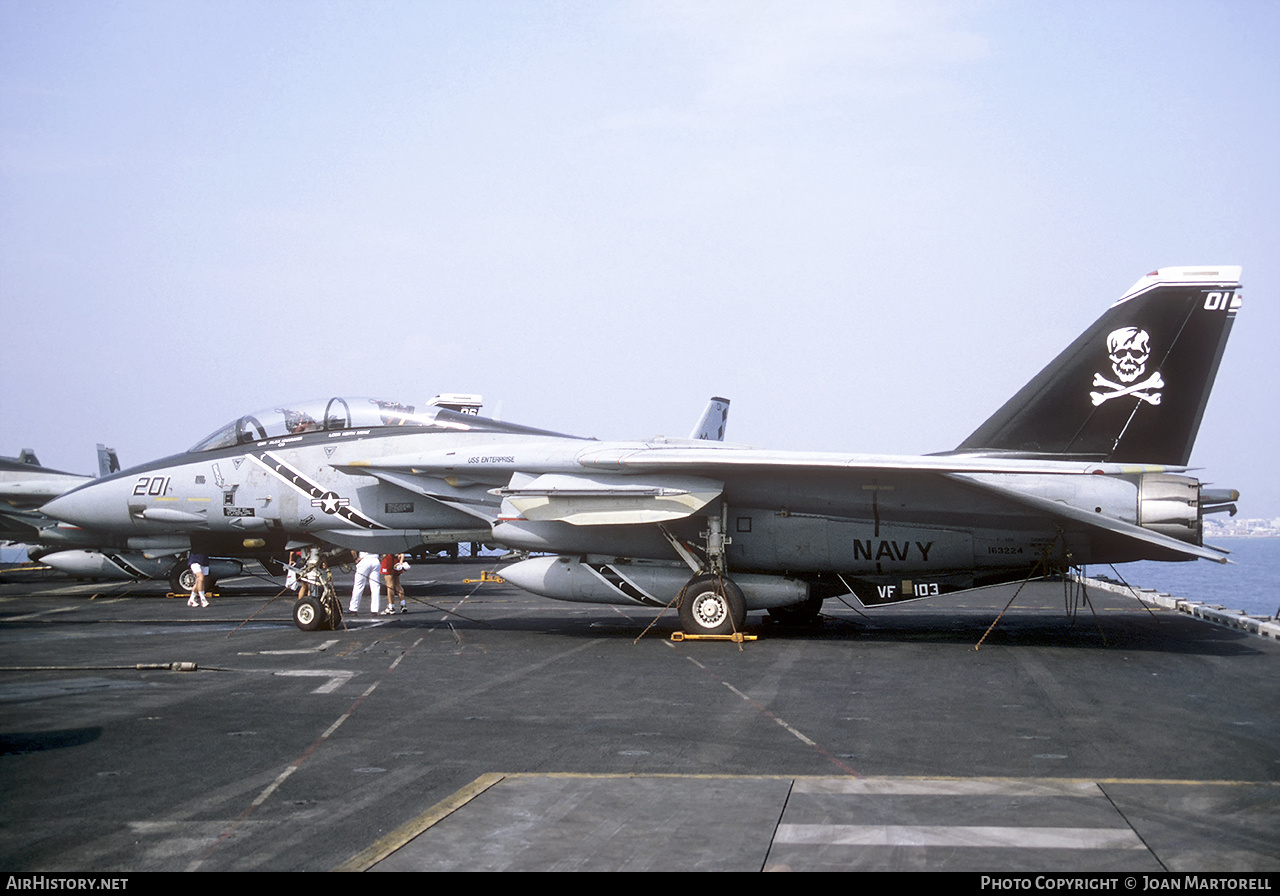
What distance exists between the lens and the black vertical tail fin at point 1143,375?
48.3 feet

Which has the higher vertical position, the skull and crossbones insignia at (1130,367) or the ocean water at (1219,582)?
the skull and crossbones insignia at (1130,367)

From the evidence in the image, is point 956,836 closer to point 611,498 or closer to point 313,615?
point 611,498

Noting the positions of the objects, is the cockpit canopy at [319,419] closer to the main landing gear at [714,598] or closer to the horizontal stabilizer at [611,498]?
the horizontal stabilizer at [611,498]

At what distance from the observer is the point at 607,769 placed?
24.3ft

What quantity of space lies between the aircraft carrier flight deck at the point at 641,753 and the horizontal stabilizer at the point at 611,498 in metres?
1.87

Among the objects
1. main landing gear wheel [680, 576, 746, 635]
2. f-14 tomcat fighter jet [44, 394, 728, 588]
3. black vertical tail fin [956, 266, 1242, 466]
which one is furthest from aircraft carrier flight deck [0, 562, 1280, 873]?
black vertical tail fin [956, 266, 1242, 466]

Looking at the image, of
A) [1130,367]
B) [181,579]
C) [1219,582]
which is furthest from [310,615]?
[1219,582]

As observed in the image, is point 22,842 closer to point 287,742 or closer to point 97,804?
point 97,804

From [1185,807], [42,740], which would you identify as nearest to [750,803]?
[1185,807]

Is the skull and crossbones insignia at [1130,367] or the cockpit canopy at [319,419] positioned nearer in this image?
the skull and crossbones insignia at [1130,367]

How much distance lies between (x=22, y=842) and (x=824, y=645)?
10.8 meters

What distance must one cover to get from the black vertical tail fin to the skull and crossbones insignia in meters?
0.01

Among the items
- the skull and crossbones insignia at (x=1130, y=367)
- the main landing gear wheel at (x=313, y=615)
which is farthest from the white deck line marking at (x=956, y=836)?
the main landing gear wheel at (x=313, y=615)

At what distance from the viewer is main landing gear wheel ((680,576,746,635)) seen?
1482 cm
